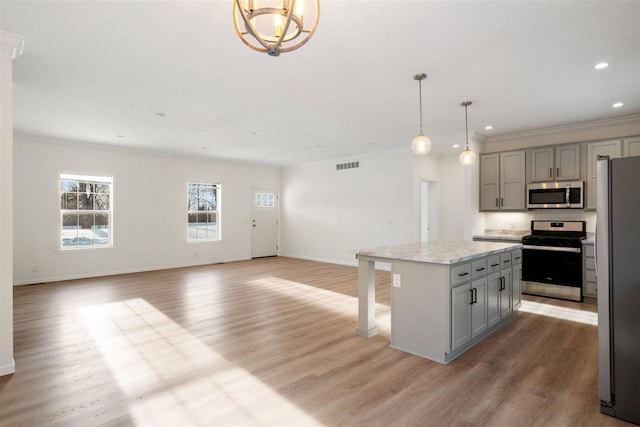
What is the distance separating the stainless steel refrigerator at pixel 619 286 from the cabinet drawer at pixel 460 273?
3.23 ft

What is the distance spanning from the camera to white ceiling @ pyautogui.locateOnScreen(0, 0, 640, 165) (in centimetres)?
246

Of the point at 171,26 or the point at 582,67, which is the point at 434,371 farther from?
the point at 171,26

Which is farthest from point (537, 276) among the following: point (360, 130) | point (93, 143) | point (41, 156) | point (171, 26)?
point (41, 156)

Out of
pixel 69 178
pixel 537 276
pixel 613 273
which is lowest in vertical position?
pixel 537 276

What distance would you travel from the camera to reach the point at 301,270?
7809 millimetres

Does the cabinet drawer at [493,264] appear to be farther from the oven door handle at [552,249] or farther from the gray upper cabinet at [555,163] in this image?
the gray upper cabinet at [555,163]

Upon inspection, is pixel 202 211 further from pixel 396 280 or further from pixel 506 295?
pixel 506 295

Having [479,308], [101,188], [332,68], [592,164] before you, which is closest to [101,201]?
[101,188]

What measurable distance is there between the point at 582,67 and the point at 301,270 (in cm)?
603

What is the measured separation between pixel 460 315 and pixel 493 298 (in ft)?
2.81

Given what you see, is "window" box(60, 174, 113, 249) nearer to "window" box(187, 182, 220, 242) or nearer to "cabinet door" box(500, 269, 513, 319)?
"window" box(187, 182, 220, 242)

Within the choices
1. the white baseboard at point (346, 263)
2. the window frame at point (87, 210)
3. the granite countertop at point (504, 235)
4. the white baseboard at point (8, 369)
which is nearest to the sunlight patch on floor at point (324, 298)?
the white baseboard at point (346, 263)

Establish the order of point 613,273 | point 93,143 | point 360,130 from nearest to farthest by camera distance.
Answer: point 613,273
point 360,130
point 93,143

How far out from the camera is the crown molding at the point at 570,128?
499 cm
